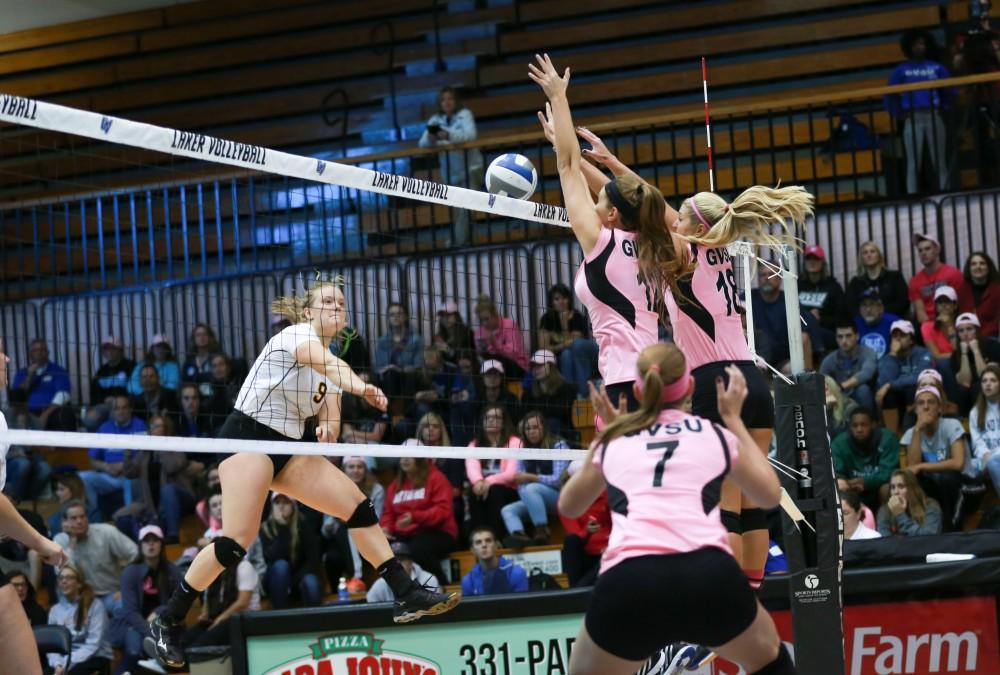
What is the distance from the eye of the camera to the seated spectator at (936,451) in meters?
10.5

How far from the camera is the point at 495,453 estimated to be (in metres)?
6.59

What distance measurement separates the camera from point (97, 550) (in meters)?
11.8

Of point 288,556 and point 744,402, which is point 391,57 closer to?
point 288,556

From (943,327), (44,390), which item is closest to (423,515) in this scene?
(943,327)

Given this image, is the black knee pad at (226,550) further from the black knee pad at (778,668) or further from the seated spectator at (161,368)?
the seated spectator at (161,368)

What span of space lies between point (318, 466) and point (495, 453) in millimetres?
835

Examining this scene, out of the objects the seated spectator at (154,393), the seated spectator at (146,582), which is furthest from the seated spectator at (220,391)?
the seated spectator at (146,582)

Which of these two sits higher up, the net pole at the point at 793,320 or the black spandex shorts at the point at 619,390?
the net pole at the point at 793,320

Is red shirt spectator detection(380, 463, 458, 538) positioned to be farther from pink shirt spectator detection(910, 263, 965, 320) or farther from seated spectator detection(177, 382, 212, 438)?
pink shirt spectator detection(910, 263, 965, 320)

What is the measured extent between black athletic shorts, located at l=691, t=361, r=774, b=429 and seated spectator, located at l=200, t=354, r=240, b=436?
6939 mm

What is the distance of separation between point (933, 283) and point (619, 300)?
23.3 ft

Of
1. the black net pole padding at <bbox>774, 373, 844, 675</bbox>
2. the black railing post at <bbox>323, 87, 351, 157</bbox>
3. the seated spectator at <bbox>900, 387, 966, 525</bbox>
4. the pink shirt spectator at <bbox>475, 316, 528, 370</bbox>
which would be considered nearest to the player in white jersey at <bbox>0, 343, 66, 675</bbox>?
the black net pole padding at <bbox>774, 373, 844, 675</bbox>

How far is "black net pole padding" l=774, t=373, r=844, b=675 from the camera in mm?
6531

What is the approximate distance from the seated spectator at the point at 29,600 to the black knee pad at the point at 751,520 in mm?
6895
